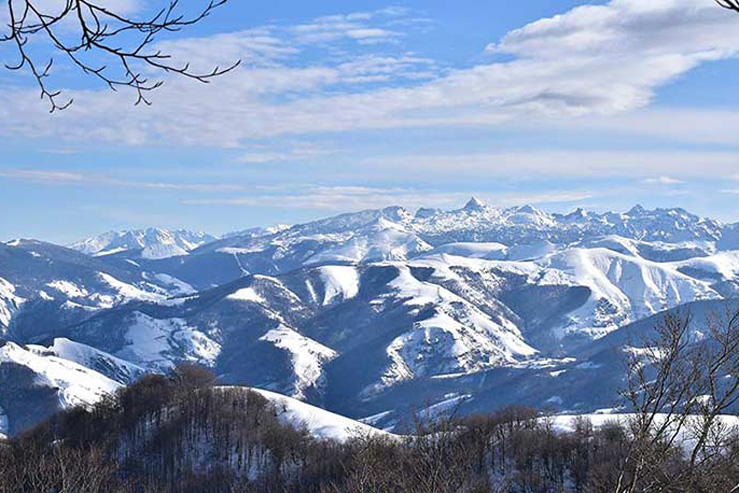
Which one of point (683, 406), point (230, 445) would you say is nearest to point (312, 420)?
point (230, 445)

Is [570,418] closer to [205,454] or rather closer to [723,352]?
[205,454]

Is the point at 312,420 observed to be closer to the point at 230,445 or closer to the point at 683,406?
the point at 230,445

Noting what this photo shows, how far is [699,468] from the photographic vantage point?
9.52m

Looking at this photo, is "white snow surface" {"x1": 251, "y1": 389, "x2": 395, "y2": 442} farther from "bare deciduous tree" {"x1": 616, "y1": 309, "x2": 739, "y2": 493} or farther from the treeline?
"bare deciduous tree" {"x1": 616, "y1": 309, "x2": 739, "y2": 493}

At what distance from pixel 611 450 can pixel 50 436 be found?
75.8 metres

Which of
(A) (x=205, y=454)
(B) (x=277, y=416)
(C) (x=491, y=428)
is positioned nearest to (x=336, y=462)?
(C) (x=491, y=428)

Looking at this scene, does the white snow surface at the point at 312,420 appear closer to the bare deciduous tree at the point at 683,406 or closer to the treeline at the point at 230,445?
the treeline at the point at 230,445

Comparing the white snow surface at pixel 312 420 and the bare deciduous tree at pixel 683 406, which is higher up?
the bare deciduous tree at pixel 683 406

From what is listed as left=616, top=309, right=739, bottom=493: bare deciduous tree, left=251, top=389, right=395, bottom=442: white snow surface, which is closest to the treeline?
left=251, top=389, right=395, bottom=442: white snow surface

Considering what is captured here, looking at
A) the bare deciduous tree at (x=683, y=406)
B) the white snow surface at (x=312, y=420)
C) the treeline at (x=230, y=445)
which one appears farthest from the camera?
the white snow surface at (x=312, y=420)

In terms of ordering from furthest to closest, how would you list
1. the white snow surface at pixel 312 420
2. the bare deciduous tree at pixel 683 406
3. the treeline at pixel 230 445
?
the white snow surface at pixel 312 420, the treeline at pixel 230 445, the bare deciduous tree at pixel 683 406

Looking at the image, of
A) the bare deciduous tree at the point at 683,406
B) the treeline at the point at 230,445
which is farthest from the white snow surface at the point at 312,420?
the bare deciduous tree at the point at 683,406

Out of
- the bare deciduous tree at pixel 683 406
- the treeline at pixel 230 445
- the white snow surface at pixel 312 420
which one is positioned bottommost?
the white snow surface at pixel 312 420

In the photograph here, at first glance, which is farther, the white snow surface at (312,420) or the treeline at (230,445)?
the white snow surface at (312,420)
